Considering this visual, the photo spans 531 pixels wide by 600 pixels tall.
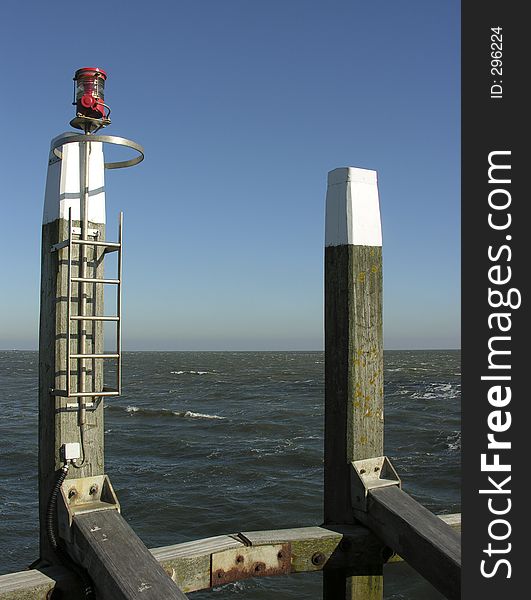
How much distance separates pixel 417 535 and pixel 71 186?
2950mm

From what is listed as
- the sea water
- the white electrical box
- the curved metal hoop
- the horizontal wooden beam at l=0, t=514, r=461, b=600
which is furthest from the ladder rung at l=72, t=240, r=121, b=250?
the sea water

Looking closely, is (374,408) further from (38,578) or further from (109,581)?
(38,578)

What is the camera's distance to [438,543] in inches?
146

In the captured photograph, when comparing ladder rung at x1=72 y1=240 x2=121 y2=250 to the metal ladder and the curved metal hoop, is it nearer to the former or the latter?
the metal ladder

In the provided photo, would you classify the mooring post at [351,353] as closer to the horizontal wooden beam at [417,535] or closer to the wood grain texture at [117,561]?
the horizontal wooden beam at [417,535]

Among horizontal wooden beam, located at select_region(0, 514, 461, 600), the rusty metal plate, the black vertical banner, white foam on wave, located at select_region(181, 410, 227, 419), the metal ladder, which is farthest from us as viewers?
white foam on wave, located at select_region(181, 410, 227, 419)

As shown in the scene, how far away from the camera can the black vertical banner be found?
333 centimetres

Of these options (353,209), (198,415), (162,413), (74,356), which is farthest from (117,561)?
(162,413)

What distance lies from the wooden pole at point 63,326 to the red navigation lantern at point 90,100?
0.24 m

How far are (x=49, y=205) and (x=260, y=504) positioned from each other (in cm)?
1148

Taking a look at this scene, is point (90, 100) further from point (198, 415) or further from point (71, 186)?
point (198, 415)

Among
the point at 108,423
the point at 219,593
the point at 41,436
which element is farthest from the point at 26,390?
the point at 41,436

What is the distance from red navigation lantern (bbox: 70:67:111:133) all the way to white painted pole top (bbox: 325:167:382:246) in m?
1.62

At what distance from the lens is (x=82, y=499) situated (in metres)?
4.02
